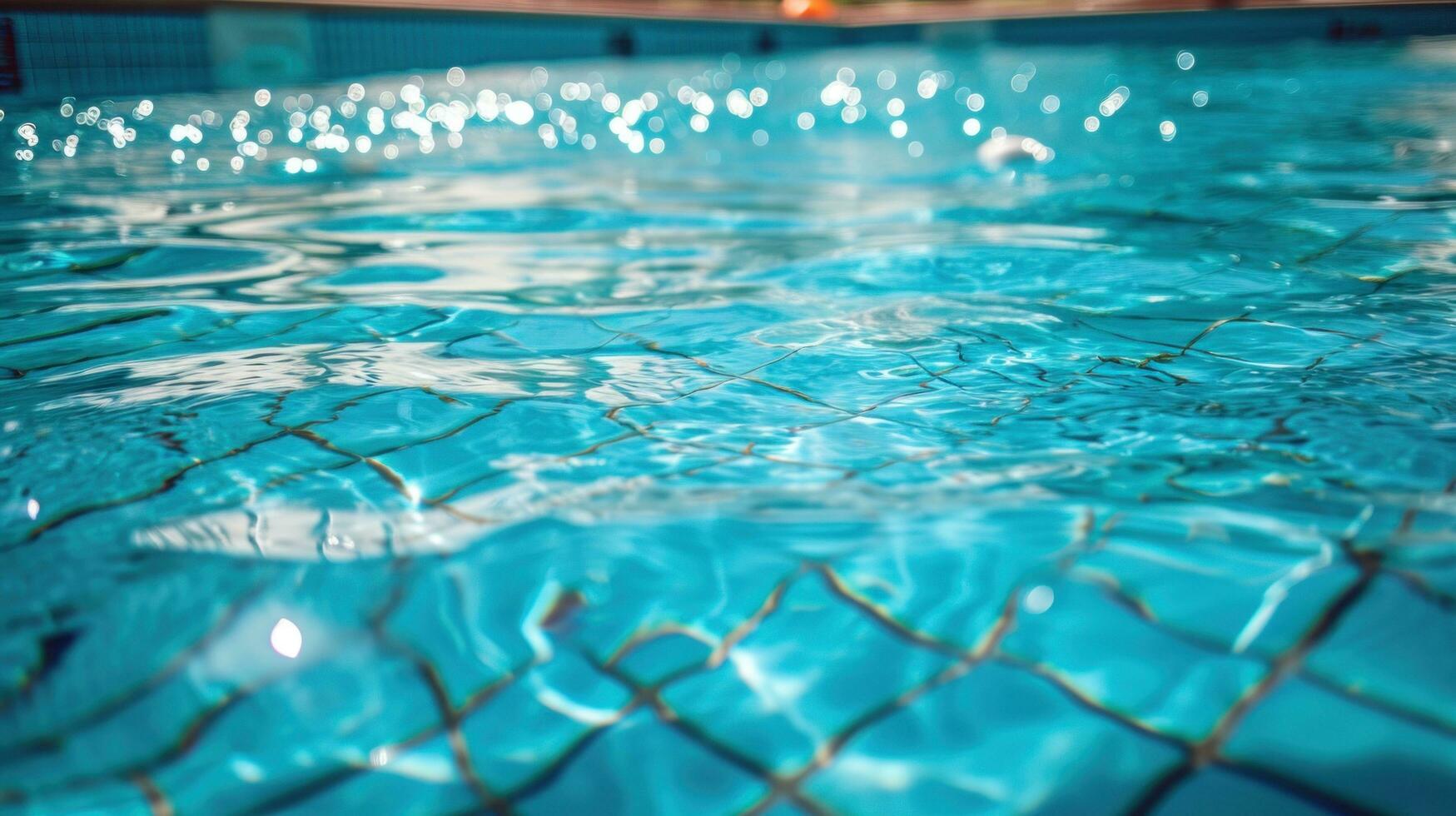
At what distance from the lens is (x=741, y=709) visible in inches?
46.9

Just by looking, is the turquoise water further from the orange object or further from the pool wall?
the orange object

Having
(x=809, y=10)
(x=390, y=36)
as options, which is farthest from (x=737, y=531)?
(x=809, y=10)

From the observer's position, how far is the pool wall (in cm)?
647

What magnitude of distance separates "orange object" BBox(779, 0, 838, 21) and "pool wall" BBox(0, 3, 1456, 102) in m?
0.84

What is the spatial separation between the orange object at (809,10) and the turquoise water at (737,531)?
1130 cm

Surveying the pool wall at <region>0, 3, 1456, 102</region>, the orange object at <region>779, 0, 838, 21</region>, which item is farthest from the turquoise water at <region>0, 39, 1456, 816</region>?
the orange object at <region>779, 0, 838, 21</region>

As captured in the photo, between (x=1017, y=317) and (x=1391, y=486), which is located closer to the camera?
(x=1391, y=486)

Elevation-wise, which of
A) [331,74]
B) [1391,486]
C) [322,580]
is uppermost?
[331,74]

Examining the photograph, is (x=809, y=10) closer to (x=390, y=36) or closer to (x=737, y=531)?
(x=390, y=36)

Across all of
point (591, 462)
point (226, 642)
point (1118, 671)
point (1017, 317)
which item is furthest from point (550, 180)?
point (1118, 671)

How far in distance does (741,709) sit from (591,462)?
608 millimetres

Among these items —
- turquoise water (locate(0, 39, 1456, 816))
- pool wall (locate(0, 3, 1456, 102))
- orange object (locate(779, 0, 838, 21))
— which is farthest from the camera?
orange object (locate(779, 0, 838, 21))

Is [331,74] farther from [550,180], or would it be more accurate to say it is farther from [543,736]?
[543,736]

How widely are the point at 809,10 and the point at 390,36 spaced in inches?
272
